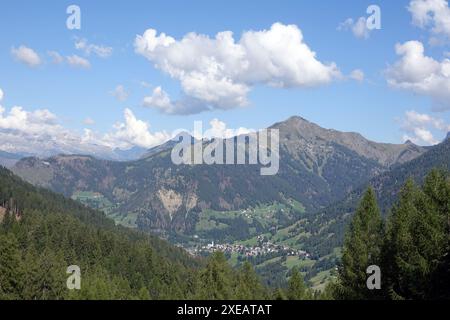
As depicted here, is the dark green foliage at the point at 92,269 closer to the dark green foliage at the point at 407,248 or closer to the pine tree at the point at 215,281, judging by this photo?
the pine tree at the point at 215,281

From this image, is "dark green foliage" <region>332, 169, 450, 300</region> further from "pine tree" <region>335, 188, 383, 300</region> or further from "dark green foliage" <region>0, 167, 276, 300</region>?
"dark green foliage" <region>0, 167, 276, 300</region>

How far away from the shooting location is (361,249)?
181 ft

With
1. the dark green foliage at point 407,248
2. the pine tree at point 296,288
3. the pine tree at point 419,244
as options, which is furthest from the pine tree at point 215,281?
the pine tree at point 419,244

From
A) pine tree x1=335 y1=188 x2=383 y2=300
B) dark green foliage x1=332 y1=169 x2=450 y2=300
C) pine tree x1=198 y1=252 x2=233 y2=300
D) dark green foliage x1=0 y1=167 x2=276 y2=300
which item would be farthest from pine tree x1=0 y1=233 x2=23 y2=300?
pine tree x1=335 y1=188 x2=383 y2=300

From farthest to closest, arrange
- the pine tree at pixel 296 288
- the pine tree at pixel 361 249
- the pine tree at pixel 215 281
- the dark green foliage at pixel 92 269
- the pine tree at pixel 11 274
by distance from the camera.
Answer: the pine tree at pixel 11 274
the dark green foliage at pixel 92 269
the pine tree at pixel 296 288
the pine tree at pixel 215 281
the pine tree at pixel 361 249

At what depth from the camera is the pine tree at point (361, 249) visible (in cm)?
5434

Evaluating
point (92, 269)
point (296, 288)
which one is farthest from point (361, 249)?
point (92, 269)

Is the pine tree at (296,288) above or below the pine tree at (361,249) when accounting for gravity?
below

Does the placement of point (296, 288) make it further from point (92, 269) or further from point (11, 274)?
point (92, 269)

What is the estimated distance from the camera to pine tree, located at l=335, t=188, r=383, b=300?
178ft

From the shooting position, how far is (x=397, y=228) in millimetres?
50844
